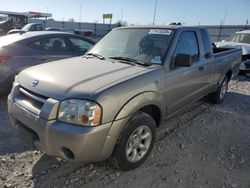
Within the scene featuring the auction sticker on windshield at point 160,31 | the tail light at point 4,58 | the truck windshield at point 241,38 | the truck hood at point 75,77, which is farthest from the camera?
the truck windshield at point 241,38

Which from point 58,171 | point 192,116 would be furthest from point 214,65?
point 58,171

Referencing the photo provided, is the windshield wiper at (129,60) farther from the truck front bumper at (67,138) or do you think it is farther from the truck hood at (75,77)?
the truck front bumper at (67,138)

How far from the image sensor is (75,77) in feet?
9.97

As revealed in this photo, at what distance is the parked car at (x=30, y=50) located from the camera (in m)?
5.39

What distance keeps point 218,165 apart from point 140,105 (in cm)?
139

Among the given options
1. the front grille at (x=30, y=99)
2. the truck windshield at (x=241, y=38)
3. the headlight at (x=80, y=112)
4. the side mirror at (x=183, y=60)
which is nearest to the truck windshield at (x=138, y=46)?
the side mirror at (x=183, y=60)

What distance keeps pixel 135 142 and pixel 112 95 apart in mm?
795

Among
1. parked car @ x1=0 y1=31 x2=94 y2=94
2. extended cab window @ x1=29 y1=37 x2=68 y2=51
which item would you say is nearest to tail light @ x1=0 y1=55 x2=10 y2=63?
parked car @ x1=0 y1=31 x2=94 y2=94

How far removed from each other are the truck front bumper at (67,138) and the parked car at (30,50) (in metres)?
2.92

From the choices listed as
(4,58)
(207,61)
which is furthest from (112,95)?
(4,58)

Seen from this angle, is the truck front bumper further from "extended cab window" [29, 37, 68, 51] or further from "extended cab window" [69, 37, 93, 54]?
"extended cab window" [69, 37, 93, 54]

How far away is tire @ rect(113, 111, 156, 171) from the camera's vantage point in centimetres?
295

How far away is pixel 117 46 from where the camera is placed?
411 centimetres

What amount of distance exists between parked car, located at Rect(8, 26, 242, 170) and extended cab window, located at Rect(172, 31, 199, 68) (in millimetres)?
17
